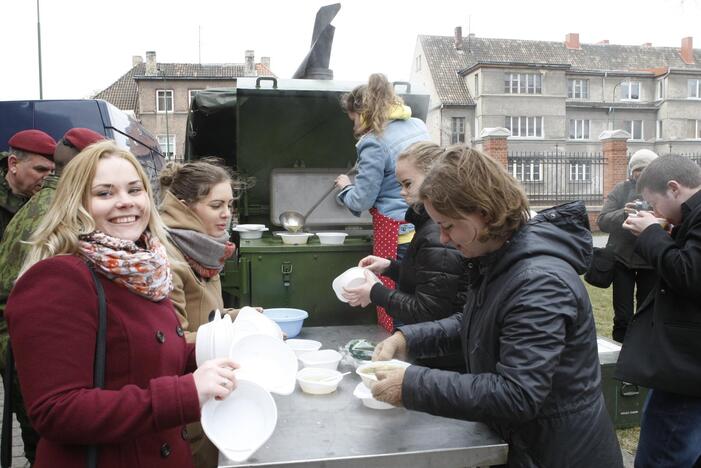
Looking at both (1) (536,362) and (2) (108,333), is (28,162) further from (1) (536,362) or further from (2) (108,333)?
(1) (536,362)

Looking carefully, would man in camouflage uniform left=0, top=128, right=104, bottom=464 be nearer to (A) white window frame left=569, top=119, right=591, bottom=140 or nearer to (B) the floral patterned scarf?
(B) the floral patterned scarf

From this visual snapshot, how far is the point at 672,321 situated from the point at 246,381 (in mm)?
1911

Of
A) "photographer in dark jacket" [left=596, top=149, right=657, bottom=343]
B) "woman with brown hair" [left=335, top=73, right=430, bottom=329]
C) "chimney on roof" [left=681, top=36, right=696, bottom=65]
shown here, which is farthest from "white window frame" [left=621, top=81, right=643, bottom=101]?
"woman with brown hair" [left=335, top=73, right=430, bottom=329]

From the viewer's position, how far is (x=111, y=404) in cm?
135

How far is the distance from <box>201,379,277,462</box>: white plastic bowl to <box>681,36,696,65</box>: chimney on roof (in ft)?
169

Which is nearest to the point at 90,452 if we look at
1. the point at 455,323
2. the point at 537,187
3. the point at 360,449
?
the point at 360,449

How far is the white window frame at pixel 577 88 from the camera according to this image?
40.3m

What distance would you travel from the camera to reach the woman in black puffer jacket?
2414mm

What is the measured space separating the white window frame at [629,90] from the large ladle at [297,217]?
137ft

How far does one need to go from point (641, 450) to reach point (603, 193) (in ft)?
63.1

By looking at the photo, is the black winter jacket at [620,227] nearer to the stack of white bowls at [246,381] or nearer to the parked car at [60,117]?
the stack of white bowls at [246,381]

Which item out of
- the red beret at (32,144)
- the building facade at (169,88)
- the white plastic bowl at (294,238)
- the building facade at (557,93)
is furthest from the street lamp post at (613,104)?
the red beret at (32,144)

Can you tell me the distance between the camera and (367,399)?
6.25 feet

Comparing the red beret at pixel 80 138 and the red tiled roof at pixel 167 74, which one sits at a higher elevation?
the red tiled roof at pixel 167 74
